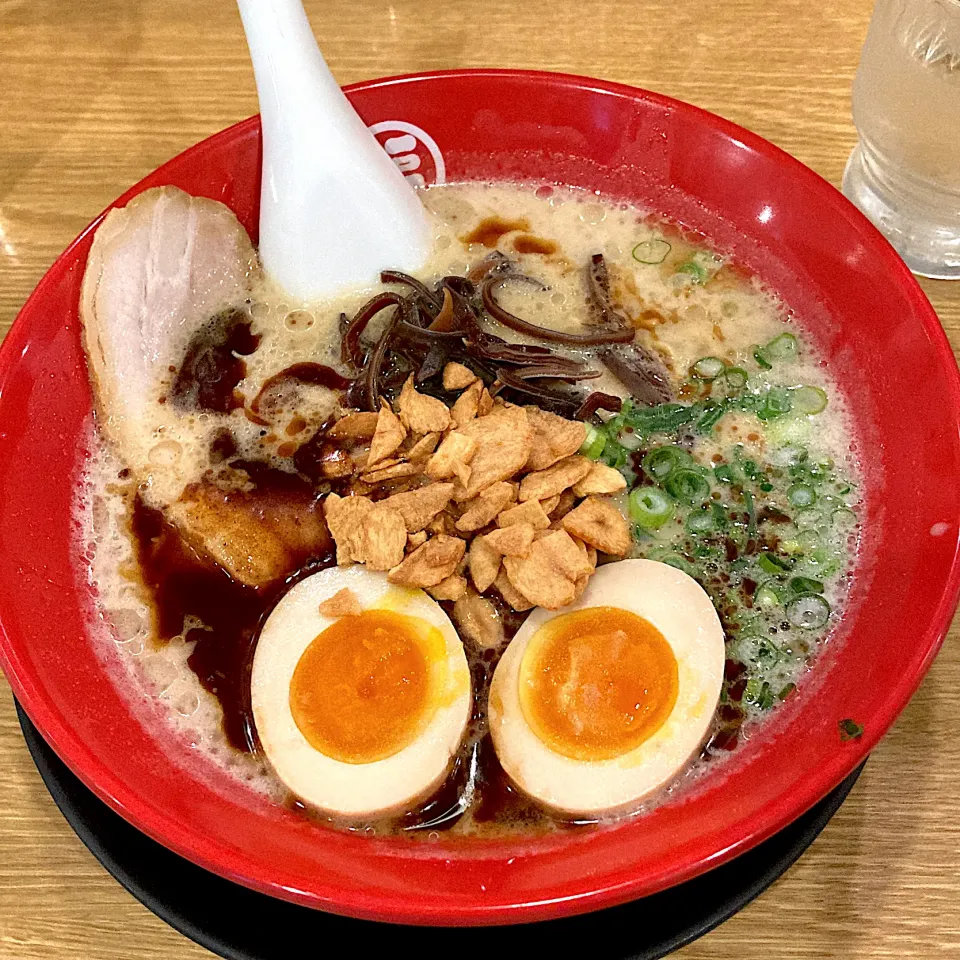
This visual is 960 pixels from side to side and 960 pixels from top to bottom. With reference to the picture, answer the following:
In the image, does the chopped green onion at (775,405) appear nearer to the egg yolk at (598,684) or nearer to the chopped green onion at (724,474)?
the chopped green onion at (724,474)

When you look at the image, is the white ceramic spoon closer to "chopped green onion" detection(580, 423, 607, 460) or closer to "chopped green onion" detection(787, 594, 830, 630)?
"chopped green onion" detection(580, 423, 607, 460)

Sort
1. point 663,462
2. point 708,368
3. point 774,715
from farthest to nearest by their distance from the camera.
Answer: point 708,368 < point 663,462 < point 774,715

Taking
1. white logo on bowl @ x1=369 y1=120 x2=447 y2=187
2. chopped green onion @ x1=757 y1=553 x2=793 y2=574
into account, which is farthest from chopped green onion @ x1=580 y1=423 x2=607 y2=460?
white logo on bowl @ x1=369 y1=120 x2=447 y2=187

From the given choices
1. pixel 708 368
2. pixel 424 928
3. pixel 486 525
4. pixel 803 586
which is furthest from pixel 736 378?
pixel 424 928

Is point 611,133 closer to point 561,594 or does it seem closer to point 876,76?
point 876,76

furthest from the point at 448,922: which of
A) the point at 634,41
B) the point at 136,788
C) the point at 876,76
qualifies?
the point at 634,41

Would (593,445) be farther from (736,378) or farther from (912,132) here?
(912,132)

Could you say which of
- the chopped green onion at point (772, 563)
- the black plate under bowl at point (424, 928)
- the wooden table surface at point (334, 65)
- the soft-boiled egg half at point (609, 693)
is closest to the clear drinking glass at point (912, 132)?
the wooden table surface at point (334, 65)
